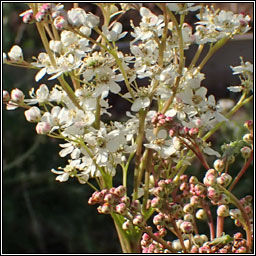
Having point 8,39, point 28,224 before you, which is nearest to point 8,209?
point 28,224

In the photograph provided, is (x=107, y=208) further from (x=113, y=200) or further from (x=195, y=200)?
(x=195, y=200)

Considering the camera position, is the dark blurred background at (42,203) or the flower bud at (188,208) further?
the dark blurred background at (42,203)

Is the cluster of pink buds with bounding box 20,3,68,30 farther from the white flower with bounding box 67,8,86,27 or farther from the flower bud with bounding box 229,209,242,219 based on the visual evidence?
the flower bud with bounding box 229,209,242,219

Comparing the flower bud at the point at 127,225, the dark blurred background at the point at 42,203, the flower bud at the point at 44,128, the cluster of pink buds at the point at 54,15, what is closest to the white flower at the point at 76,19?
the cluster of pink buds at the point at 54,15

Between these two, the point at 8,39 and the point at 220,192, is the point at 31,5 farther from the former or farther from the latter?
the point at 8,39

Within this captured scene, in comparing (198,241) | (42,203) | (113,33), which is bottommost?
(42,203)

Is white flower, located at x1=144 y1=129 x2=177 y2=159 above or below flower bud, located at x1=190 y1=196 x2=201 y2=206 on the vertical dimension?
above

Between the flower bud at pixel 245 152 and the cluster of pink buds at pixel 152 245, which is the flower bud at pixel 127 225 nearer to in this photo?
the cluster of pink buds at pixel 152 245

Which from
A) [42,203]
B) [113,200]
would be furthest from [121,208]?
[42,203]

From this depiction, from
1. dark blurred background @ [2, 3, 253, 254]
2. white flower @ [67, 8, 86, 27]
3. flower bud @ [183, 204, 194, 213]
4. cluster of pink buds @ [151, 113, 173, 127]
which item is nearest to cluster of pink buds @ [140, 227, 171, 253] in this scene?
flower bud @ [183, 204, 194, 213]

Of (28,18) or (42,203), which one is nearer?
(28,18)

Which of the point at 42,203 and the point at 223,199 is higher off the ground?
the point at 223,199
